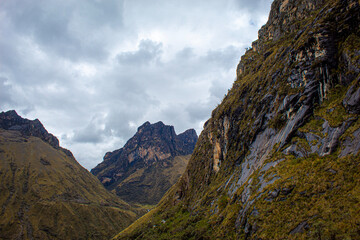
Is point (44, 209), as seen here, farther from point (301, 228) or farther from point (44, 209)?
point (301, 228)

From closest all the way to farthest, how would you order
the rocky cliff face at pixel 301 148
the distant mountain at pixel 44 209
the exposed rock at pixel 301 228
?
the exposed rock at pixel 301 228 → the rocky cliff face at pixel 301 148 → the distant mountain at pixel 44 209

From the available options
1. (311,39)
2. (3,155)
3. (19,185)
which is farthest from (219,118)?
(3,155)

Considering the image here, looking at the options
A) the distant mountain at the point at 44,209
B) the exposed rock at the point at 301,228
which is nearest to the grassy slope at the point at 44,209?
the distant mountain at the point at 44,209

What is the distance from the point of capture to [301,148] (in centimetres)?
2455

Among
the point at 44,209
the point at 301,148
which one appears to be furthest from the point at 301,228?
the point at 44,209

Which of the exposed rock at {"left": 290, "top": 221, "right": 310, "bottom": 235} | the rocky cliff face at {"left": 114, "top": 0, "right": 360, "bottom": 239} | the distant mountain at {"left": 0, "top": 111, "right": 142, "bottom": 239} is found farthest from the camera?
the distant mountain at {"left": 0, "top": 111, "right": 142, "bottom": 239}

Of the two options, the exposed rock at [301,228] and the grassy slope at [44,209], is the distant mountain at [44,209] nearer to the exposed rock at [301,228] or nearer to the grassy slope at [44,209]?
the grassy slope at [44,209]

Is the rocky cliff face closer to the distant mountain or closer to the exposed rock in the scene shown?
the exposed rock

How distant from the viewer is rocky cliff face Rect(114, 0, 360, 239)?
16781mm

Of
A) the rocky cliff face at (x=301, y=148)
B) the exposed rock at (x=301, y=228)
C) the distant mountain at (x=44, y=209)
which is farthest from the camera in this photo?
the distant mountain at (x=44, y=209)

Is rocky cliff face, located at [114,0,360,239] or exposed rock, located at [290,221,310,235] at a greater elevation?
rocky cliff face, located at [114,0,360,239]

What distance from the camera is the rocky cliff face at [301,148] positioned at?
16781 mm

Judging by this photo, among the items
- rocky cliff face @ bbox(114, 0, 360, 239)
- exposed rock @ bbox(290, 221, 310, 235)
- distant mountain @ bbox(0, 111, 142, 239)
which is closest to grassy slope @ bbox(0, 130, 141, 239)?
distant mountain @ bbox(0, 111, 142, 239)

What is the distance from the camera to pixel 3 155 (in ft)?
630
